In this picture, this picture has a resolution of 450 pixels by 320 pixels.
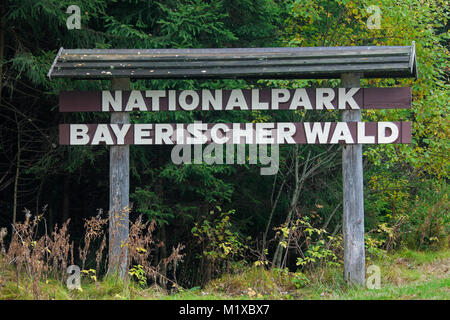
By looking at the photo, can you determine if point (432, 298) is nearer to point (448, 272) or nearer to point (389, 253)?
point (448, 272)

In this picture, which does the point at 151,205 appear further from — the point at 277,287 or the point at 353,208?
the point at 353,208

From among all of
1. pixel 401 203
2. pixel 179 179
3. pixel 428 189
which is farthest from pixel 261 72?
pixel 428 189

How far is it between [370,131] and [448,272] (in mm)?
3064

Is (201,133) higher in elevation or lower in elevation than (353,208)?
higher

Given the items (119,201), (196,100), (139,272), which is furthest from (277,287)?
(196,100)

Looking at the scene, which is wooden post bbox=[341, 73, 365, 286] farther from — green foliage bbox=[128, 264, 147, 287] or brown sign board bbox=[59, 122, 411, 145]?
green foliage bbox=[128, 264, 147, 287]

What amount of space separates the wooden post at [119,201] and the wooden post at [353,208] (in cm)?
324

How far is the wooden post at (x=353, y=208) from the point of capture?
316 inches

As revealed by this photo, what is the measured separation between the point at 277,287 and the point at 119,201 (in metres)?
2.71

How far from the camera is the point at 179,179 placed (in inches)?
408

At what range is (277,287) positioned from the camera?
8.17 meters

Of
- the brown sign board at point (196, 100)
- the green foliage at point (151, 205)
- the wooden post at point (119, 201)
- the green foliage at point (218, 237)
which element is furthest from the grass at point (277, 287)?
the brown sign board at point (196, 100)

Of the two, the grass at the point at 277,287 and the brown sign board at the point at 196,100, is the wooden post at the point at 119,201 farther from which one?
the grass at the point at 277,287

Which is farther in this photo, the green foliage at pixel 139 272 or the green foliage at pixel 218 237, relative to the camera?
the green foliage at pixel 218 237
